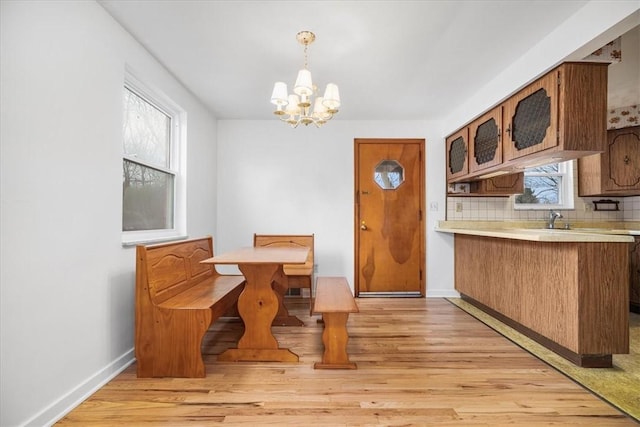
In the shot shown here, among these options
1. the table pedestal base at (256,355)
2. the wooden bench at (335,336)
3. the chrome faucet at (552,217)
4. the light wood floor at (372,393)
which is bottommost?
the light wood floor at (372,393)

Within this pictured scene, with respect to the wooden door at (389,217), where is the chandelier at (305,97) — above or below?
above

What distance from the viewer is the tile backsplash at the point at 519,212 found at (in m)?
3.86

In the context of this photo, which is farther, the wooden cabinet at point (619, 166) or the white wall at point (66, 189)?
the wooden cabinet at point (619, 166)

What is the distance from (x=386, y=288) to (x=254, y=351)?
2.27m

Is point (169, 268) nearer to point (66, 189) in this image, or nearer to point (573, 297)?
point (66, 189)

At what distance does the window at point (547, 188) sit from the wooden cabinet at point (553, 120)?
1.34 m

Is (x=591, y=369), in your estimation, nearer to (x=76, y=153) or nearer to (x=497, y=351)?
(x=497, y=351)

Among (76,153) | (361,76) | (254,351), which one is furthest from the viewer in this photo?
(361,76)

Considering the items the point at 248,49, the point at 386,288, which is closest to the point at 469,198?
the point at 386,288

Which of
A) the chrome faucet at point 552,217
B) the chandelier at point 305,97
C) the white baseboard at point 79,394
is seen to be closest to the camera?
the white baseboard at point 79,394

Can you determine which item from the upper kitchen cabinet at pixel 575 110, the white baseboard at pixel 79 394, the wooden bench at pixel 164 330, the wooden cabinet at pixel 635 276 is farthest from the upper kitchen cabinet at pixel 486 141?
the white baseboard at pixel 79 394

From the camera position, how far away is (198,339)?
1.92m

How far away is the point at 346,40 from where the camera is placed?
2184mm

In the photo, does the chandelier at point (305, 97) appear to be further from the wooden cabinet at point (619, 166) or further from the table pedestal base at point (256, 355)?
the wooden cabinet at point (619, 166)
